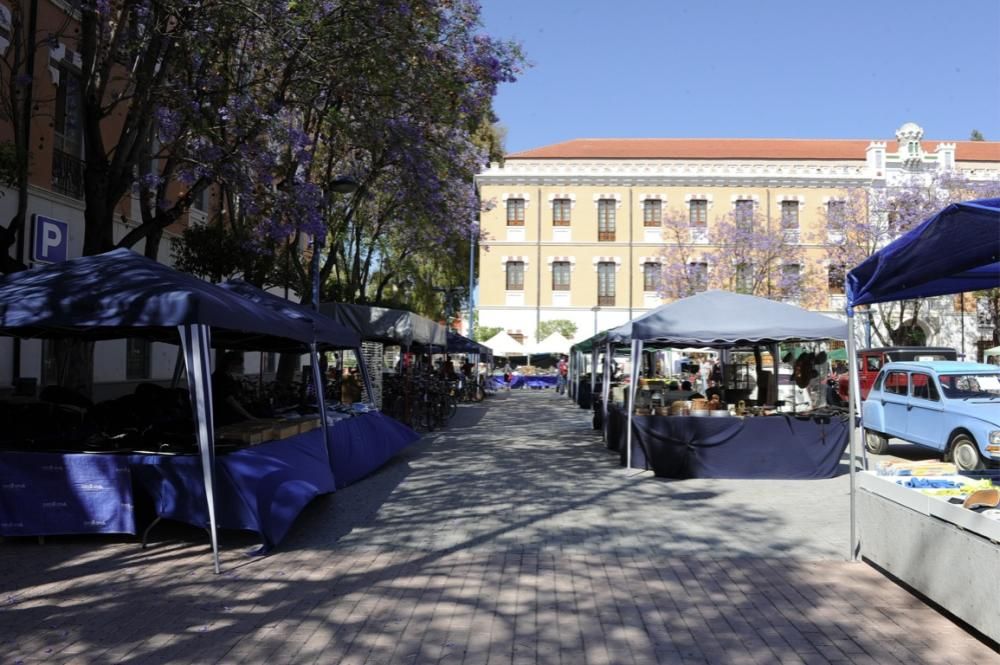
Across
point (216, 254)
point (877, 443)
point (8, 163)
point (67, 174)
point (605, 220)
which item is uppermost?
point (605, 220)

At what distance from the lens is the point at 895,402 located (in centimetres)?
1352

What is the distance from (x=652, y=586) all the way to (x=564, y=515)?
2672mm

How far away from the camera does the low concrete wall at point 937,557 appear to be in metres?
4.40

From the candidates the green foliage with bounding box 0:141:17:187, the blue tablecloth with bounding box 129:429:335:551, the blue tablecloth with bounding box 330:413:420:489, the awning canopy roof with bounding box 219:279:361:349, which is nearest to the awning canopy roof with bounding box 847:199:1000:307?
the blue tablecloth with bounding box 129:429:335:551

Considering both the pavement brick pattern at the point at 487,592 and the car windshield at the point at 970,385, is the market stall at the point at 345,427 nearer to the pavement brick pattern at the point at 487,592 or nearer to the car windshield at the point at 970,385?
the pavement brick pattern at the point at 487,592

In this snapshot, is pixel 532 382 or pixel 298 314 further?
pixel 532 382

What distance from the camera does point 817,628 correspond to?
4820 millimetres

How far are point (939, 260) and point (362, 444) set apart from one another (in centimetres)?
731

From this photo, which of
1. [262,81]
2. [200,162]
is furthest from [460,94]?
[200,162]

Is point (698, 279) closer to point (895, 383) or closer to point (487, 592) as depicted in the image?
point (895, 383)

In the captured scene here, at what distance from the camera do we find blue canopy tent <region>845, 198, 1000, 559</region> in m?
5.08

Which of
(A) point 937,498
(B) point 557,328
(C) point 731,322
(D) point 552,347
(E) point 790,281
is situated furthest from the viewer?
(B) point 557,328

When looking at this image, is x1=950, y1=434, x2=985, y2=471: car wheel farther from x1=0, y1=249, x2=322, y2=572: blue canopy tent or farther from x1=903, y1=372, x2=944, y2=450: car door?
x1=0, y1=249, x2=322, y2=572: blue canopy tent

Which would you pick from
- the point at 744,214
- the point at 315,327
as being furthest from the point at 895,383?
the point at 744,214
